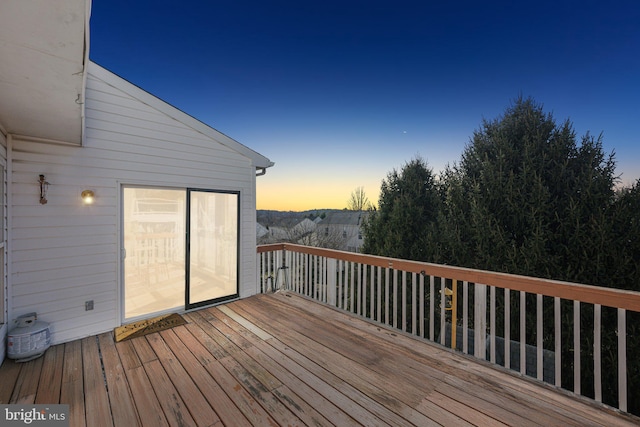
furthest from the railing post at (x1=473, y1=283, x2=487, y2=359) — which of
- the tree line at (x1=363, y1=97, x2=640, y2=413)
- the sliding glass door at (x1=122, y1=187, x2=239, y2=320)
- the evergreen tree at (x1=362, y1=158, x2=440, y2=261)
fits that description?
the sliding glass door at (x1=122, y1=187, x2=239, y2=320)

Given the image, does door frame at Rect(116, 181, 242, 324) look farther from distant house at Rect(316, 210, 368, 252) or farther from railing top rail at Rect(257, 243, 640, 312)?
distant house at Rect(316, 210, 368, 252)

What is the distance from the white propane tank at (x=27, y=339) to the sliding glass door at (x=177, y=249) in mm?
836

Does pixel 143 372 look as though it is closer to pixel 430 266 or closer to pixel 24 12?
pixel 24 12

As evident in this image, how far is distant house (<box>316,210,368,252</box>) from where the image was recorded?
16.6 m

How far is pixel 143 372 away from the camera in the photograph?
94.0 inches

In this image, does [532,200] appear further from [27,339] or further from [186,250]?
[27,339]

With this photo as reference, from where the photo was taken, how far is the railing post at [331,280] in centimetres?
403

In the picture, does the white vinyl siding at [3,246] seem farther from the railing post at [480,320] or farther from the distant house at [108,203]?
the railing post at [480,320]

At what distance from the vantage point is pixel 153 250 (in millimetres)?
3793

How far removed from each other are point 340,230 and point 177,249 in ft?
46.8

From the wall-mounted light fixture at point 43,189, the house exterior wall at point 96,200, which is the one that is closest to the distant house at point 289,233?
the house exterior wall at point 96,200

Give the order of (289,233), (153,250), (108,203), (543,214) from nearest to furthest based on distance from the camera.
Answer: (108,203), (153,250), (543,214), (289,233)

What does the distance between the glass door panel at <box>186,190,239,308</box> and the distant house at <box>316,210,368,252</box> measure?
1193cm

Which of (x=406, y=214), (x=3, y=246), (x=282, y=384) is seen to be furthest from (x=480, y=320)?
(x=3, y=246)
